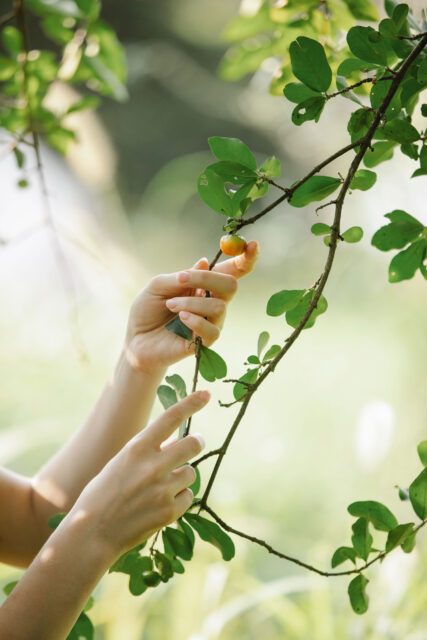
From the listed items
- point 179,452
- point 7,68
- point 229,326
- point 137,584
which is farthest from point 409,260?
point 229,326

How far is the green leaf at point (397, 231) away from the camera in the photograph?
588mm

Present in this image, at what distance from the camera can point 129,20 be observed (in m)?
2.77

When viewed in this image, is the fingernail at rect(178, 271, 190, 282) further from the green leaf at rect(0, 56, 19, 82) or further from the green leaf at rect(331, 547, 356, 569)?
the green leaf at rect(0, 56, 19, 82)

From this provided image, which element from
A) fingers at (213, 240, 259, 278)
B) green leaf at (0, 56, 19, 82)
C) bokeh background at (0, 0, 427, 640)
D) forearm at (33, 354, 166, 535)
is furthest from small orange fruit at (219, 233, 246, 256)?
bokeh background at (0, 0, 427, 640)

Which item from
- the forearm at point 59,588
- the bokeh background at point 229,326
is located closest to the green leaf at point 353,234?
the forearm at point 59,588

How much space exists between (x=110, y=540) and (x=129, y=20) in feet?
8.48

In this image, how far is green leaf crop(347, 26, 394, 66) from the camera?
1.76 feet

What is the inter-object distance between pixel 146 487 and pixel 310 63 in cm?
37

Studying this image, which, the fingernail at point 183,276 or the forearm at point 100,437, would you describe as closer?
the fingernail at point 183,276

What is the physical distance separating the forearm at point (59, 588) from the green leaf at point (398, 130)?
0.41 meters

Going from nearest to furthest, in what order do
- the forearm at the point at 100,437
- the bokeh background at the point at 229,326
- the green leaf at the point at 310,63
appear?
the green leaf at the point at 310,63, the forearm at the point at 100,437, the bokeh background at the point at 229,326

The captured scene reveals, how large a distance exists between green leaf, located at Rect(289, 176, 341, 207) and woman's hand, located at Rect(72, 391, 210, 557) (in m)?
0.18

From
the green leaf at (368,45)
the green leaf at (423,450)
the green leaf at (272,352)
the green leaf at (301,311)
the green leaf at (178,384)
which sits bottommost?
the green leaf at (423,450)

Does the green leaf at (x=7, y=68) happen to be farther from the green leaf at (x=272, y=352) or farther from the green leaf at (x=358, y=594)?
the green leaf at (x=358, y=594)
